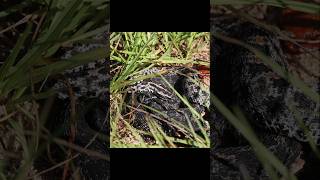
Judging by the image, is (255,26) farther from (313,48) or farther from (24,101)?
(24,101)

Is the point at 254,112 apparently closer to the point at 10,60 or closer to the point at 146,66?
the point at 146,66

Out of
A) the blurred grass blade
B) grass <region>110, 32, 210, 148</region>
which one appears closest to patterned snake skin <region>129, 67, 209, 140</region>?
grass <region>110, 32, 210, 148</region>

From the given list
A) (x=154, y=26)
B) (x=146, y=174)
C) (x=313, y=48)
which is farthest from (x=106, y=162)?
(x=313, y=48)

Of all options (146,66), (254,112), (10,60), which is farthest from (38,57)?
(254,112)

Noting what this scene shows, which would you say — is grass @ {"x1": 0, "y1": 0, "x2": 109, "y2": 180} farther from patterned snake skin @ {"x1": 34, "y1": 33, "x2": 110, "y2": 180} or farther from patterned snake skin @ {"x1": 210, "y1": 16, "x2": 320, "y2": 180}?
patterned snake skin @ {"x1": 210, "y1": 16, "x2": 320, "y2": 180}

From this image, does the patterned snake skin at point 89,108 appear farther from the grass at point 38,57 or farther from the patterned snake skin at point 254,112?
the patterned snake skin at point 254,112

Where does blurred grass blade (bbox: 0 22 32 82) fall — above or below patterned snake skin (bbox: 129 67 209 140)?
above

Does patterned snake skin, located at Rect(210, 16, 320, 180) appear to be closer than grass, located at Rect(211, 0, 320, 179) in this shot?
No
